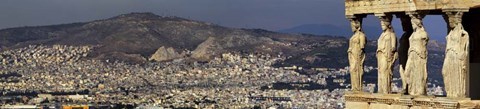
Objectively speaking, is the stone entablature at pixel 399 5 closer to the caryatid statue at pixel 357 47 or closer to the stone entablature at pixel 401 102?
the caryatid statue at pixel 357 47

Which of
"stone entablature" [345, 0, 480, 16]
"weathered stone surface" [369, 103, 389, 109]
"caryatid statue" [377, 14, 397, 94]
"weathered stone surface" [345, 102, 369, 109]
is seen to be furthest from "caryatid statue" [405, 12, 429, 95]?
"weathered stone surface" [345, 102, 369, 109]

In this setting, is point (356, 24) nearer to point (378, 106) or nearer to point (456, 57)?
point (378, 106)

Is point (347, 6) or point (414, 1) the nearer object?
point (414, 1)

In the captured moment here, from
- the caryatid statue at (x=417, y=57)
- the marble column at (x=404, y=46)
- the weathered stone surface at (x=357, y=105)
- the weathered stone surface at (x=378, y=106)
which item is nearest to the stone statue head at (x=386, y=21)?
the marble column at (x=404, y=46)

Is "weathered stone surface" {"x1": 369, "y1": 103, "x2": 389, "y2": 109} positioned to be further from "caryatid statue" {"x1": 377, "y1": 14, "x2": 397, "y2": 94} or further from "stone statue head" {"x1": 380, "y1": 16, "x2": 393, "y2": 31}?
"stone statue head" {"x1": 380, "y1": 16, "x2": 393, "y2": 31}

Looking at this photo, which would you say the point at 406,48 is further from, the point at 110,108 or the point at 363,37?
the point at 110,108

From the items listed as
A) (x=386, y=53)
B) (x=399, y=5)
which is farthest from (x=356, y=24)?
(x=399, y=5)

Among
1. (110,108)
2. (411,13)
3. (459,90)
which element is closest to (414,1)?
(411,13)
